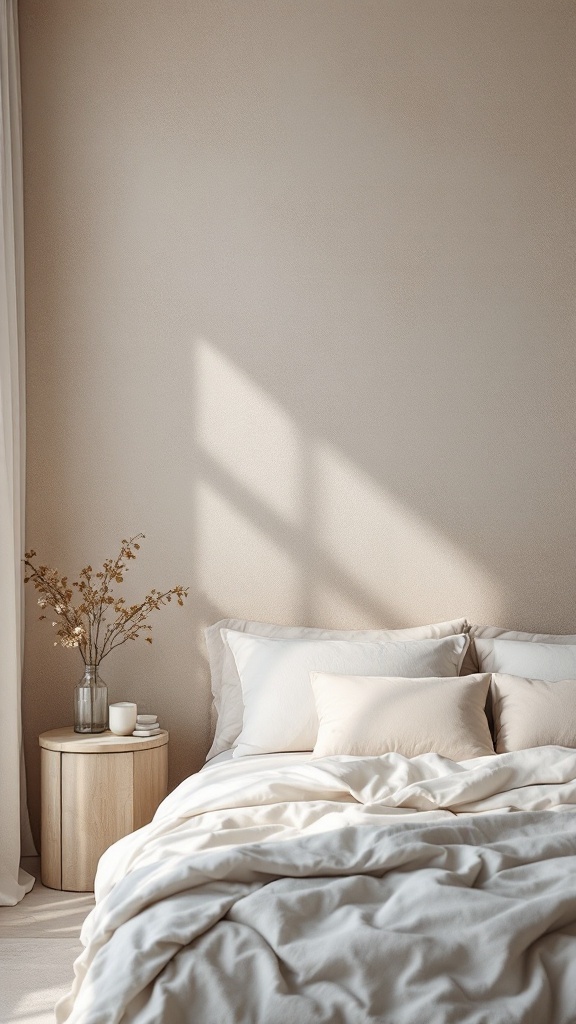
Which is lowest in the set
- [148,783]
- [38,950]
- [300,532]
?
[38,950]

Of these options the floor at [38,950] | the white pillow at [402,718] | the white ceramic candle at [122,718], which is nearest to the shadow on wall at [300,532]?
the white ceramic candle at [122,718]

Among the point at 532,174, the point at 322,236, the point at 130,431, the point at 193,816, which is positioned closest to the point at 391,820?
the point at 193,816

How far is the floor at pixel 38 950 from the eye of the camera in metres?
2.62

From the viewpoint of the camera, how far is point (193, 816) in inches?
101

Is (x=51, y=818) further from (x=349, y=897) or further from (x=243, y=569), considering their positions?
(x=349, y=897)

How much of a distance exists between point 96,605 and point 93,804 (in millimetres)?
772

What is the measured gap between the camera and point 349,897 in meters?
1.92

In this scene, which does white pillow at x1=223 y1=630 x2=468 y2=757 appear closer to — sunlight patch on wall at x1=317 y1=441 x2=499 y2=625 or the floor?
sunlight patch on wall at x1=317 y1=441 x2=499 y2=625

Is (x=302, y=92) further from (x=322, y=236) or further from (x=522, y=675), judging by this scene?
(x=522, y=675)

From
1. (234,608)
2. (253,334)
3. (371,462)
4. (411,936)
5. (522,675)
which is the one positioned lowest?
(411,936)

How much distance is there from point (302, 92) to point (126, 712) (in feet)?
8.51

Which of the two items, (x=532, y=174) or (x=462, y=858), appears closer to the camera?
(x=462, y=858)

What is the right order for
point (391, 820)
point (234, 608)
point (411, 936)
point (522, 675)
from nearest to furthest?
1. point (411, 936)
2. point (391, 820)
3. point (522, 675)
4. point (234, 608)

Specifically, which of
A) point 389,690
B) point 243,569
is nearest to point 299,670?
point 389,690
